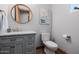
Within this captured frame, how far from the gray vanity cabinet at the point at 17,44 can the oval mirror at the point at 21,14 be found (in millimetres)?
285

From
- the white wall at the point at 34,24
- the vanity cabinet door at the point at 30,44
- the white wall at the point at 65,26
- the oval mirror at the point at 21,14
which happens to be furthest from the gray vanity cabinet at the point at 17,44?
the white wall at the point at 65,26

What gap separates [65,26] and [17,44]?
0.90 metres

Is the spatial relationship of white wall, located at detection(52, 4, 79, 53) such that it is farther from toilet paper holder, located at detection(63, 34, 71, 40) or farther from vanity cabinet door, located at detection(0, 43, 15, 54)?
vanity cabinet door, located at detection(0, 43, 15, 54)

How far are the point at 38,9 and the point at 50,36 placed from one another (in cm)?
52

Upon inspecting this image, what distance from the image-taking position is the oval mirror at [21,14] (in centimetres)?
169

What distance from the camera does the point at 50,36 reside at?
5.75 feet

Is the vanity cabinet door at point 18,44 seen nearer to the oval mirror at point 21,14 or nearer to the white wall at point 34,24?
the white wall at point 34,24

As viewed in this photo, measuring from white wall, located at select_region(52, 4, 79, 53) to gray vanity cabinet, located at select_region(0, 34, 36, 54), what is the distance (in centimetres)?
45

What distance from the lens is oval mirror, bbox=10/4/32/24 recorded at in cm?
Result: 169

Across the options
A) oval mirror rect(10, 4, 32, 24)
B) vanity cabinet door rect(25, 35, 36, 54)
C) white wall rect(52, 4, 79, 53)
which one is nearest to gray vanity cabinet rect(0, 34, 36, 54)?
vanity cabinet door rect(25, 35, 36, 54)

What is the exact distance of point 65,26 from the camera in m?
1.70

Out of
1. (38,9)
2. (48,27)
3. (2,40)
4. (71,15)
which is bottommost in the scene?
(2,40)
